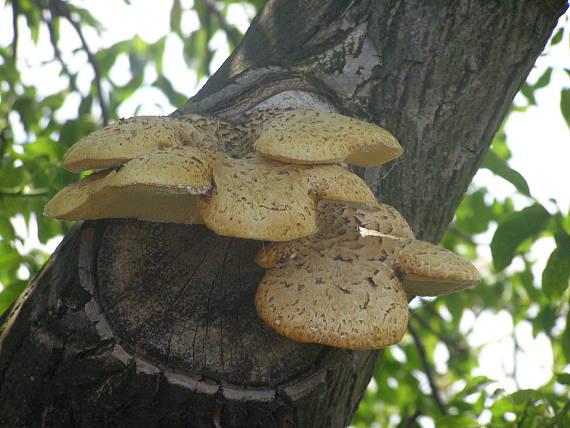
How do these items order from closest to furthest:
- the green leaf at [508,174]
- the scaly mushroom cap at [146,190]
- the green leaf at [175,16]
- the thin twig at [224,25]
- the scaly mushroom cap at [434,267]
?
the scaly mushroom cap at [146,190], the scaly mushroom cap at [434,267], the green leaf at [508,174], the green leaf at [175,16], the thin twig at [224,25]

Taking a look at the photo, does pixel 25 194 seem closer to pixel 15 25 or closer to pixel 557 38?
pixel 15 25

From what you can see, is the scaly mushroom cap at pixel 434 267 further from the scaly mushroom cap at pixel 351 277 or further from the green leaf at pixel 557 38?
the green leaf at pixel 557 38

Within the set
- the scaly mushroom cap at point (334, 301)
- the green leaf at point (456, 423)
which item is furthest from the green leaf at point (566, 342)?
the scaly mushroom cap at point (334, 301)

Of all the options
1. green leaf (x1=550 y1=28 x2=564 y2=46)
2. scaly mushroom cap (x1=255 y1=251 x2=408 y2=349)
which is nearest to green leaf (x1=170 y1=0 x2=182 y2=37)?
green leaf (x1=550 y1=28 x2=564 y2=46)

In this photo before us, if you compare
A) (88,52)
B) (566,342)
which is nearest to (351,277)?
(566,342)

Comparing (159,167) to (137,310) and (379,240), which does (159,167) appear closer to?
(137,310)

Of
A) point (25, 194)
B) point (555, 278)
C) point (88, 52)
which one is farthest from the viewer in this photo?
point (88, 52)
